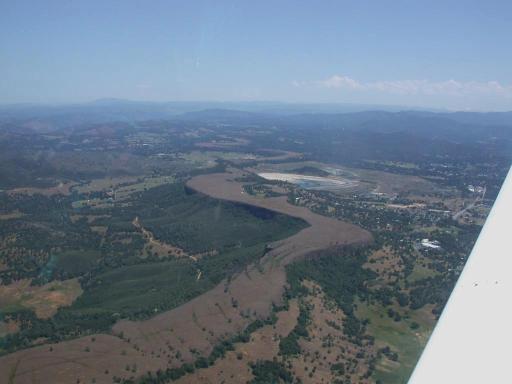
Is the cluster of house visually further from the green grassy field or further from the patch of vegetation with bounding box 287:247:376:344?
the green grassy field

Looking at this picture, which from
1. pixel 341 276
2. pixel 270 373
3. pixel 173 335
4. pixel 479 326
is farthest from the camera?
pixel 341 276

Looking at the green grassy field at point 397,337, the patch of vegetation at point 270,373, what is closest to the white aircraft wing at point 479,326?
the patch of vegetation at point 270,373

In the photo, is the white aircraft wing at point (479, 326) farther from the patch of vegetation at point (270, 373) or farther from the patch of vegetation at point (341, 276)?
the patch of vegetation at point (341, 276)

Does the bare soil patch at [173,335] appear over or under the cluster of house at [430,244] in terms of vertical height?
over

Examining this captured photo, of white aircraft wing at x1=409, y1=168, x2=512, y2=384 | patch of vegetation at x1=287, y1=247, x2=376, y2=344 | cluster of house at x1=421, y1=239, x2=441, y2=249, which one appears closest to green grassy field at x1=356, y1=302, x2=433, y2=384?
patch of vegetation at x1=287, y1=247, x2=376, y2=344

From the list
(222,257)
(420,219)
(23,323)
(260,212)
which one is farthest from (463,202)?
(23,323)

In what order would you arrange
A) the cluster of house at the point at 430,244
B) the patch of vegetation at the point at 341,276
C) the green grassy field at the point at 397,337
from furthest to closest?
1. the cluster of house at the point at 430,244
2. the patch of vegetation at the point at 341,276
3. the green grassy field at the point at 397,337

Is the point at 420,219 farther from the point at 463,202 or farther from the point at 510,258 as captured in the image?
the point at 510,258

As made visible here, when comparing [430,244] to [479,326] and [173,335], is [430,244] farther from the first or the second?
[479,326]

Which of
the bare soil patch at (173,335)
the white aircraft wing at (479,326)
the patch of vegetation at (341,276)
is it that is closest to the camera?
the white aircraft wing at (479,326)

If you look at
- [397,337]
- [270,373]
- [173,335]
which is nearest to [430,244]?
[397,337]

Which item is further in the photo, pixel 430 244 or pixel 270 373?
pixel 430 244
